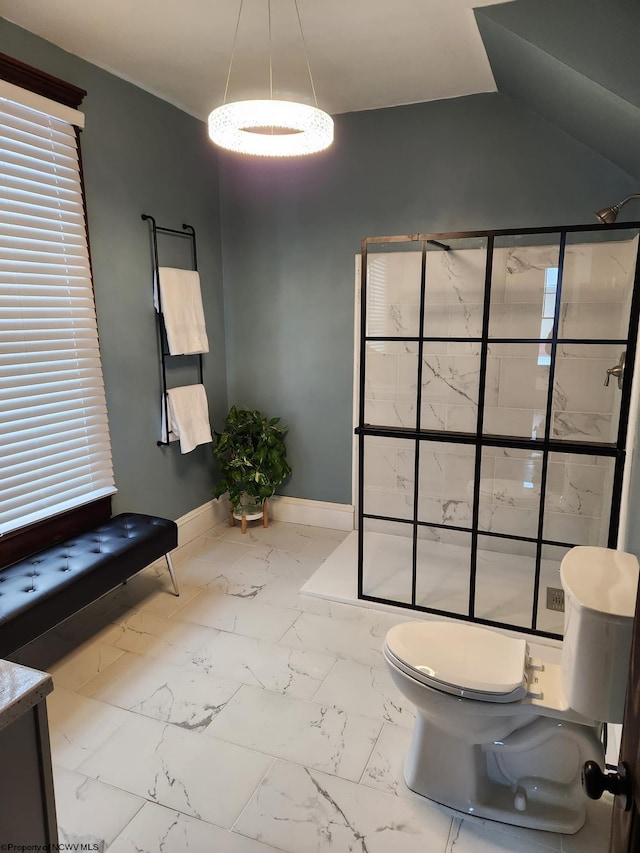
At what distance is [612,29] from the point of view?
1.83m

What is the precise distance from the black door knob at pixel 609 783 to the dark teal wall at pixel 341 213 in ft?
9.26

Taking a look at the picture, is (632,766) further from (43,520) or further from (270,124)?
(43,520)

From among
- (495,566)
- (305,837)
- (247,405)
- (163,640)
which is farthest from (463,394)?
(305,837)

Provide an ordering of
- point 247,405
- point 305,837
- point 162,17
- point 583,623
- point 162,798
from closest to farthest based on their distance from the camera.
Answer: point 583,623 < point 305,837 < point 162,798 < point 162,17 < point 247,405

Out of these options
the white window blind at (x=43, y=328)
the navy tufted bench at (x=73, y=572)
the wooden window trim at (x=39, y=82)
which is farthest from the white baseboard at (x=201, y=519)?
the wooden window trim at (x=39, y=82)

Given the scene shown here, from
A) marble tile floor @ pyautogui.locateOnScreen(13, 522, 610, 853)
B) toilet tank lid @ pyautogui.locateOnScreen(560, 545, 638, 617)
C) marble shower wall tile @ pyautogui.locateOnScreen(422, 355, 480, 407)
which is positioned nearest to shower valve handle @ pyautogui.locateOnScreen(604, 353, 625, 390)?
marble shower wall tile @ pyautogui.locateOnScreen(422, 355, 480, 407)

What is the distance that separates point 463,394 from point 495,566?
1.03 m

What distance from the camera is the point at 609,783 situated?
806 mm

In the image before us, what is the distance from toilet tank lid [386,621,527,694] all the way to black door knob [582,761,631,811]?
0.75 metres

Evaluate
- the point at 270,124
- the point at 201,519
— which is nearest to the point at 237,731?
the point at 201,519

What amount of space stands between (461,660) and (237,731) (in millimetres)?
891

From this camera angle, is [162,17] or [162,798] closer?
[162,798]

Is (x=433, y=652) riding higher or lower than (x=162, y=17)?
lower

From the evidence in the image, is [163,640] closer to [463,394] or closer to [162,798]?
[162,798]
